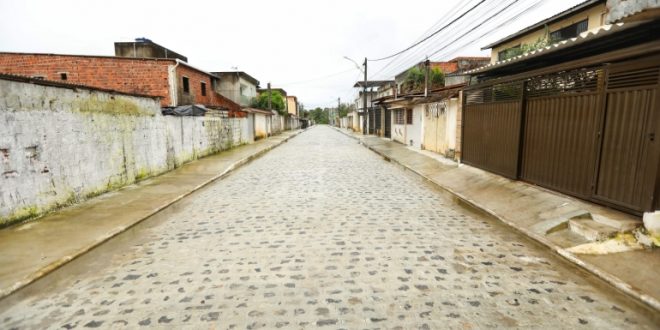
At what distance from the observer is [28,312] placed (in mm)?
3285

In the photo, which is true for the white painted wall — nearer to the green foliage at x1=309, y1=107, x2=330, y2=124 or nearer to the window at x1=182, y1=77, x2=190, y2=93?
the window at x1=182, y1=77, x2=190, y2=93

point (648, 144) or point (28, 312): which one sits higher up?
point (648, 144)

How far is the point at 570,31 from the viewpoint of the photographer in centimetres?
1594

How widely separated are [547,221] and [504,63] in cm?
455

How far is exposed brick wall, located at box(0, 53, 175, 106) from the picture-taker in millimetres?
20375

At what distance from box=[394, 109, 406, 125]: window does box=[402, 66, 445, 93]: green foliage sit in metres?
2.56

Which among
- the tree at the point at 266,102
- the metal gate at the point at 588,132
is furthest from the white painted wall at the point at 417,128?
the tree at the point at 266,102

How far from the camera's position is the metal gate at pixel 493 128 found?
835 centimetres

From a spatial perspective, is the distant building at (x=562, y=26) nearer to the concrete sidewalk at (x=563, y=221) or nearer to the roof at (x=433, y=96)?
the roof at (x=433, y=96)

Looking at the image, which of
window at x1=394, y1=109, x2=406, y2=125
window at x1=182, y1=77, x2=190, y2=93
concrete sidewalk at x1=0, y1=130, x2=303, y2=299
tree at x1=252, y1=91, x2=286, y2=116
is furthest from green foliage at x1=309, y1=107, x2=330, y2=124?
concrete sidewalk at x1=0, y1=130, x2=303, y2=299

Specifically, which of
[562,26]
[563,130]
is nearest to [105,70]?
[563,130]

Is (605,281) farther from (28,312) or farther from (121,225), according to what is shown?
(121,225)

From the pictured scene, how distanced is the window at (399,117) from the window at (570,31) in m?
9.73

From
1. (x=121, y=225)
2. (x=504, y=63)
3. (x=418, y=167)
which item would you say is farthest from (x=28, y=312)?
(x=418, y=167)
